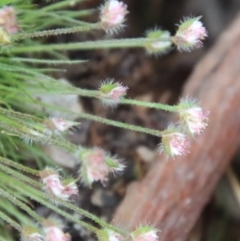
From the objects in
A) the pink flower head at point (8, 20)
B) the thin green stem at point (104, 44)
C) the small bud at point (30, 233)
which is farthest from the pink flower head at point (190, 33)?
the small bud at point (30, 233)

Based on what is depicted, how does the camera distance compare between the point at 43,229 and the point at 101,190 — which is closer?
the point at 43,229

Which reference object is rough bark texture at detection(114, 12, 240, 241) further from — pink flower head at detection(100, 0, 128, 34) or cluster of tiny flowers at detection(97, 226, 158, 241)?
pink flower head at detection(100, 0, 128, 34)

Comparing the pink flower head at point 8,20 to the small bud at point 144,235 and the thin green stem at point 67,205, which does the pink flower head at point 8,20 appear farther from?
the small bud at point 144,235

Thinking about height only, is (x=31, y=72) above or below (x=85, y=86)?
below

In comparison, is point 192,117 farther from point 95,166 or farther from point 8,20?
point 8,20

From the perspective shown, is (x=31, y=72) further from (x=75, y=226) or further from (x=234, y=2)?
(x=234, y=2)

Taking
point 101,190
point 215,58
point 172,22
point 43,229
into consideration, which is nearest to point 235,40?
point 215,58

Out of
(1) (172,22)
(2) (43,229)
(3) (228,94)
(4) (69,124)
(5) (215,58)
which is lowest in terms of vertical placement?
(2) (43,229)
